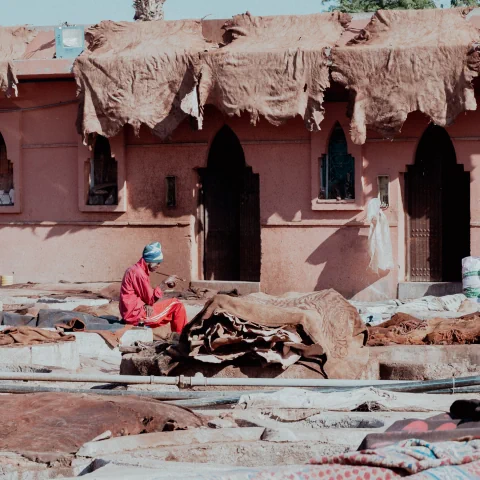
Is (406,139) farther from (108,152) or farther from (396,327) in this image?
(396,327)

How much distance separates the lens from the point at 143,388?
9211 millimetres

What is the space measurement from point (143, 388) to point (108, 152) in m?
10.4

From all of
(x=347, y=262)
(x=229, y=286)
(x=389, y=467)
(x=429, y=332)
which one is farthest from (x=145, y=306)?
(x=389, y=467)

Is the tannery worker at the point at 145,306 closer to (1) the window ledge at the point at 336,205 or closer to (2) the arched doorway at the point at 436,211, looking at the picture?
(1) the window ledge at the point at 336,205

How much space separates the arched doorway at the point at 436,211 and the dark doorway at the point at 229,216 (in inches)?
97.4

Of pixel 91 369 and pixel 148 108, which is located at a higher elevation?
pixel 148 108

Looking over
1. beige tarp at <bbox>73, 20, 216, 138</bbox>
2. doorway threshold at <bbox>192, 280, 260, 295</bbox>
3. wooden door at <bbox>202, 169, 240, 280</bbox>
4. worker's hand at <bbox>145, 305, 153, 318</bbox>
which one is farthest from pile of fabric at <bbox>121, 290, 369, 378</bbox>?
wooden door at <bbox>202, 169, 240, 280</bbox>

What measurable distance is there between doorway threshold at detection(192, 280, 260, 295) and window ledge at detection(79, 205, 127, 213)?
1657mm

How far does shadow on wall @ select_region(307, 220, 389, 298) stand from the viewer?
17.5m

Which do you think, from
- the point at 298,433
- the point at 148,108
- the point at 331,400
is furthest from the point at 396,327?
the point at 148,108

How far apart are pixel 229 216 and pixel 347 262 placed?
223 centimetres

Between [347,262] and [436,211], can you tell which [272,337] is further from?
[436,211]

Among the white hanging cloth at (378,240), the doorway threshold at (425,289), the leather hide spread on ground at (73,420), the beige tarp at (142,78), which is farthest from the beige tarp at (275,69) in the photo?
the leather hide spread on ground at (73,420)

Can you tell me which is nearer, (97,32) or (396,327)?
(396,327)
